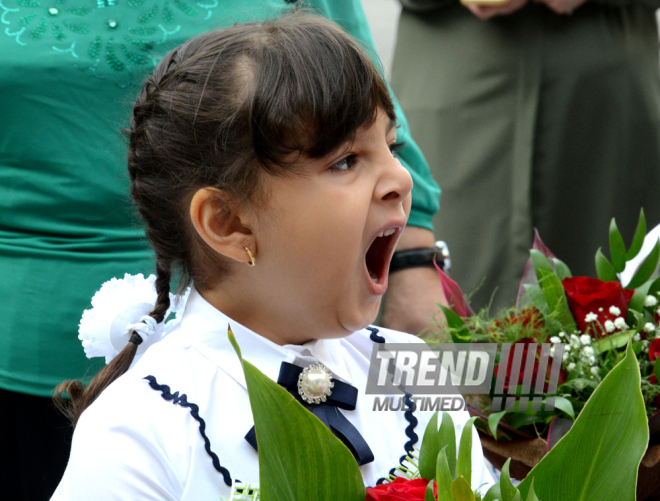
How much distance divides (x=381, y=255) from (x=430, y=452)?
11.5 inches

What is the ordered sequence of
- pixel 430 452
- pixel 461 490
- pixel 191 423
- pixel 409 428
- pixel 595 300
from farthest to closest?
1. pixel 595 300
2. pixel 409 428
3. pixel 191 423
4. pixel 430 452
5. pixel 461 490

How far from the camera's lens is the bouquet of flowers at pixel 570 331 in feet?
3.37

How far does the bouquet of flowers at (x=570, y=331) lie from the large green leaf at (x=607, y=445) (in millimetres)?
298

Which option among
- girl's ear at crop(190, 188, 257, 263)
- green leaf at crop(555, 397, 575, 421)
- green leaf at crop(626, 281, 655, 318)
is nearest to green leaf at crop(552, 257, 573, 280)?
green leaf at crop(626, 281, 655, 318)

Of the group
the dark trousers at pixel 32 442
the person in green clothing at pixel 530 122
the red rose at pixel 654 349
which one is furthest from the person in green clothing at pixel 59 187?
the person in green clothing at pixel 530 122

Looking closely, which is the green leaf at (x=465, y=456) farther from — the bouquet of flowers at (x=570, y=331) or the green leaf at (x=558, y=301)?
the green leaf at (x=558, y=301)

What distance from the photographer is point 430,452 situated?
0.75 meters

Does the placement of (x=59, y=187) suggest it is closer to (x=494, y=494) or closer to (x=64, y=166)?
(x=64, y=166)

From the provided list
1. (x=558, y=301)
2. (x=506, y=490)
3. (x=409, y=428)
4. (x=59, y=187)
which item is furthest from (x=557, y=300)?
(x=59, y=187)

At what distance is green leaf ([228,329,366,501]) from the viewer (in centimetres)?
66

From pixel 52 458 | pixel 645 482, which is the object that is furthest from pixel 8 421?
pixel 645 482

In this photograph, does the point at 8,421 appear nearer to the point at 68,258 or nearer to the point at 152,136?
the point at 68,258

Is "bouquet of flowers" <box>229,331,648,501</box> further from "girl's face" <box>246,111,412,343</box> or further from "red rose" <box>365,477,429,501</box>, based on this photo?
"girl's face" <box>246,111,412,343</box>

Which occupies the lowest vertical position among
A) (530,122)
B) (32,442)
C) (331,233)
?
(32,442)
